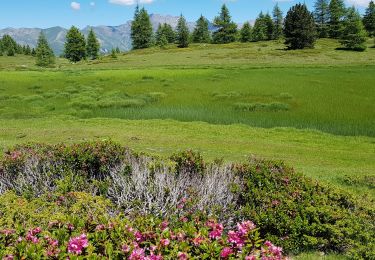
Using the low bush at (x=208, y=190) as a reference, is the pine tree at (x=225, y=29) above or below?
above

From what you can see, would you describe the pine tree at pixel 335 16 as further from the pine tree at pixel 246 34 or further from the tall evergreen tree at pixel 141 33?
the tall evergreen tree at pixel 141 33

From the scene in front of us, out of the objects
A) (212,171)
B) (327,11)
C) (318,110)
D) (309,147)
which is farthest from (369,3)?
(212,171)

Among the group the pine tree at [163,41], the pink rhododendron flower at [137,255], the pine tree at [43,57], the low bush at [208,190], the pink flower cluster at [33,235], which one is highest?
the pine tree at [163,41]

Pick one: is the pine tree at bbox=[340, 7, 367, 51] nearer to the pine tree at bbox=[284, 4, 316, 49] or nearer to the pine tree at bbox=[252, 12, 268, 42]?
the pine tree at bbox=[284, 4, 316, 49]

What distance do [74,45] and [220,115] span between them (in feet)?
272

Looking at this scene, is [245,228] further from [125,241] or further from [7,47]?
[7,47]

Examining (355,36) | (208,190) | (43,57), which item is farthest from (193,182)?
(43,57)

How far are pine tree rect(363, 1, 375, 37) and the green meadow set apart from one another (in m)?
64.7

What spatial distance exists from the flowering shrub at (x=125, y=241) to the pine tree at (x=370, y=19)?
10829cm

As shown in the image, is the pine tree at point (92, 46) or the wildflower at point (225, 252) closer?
the wildflower at point (225, 252)

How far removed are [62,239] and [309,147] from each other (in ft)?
52.5

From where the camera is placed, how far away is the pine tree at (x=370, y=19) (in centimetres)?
10259

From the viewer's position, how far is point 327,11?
114m

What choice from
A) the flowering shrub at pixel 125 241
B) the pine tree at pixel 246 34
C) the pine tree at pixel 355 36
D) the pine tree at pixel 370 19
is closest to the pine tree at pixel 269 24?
the pine tree at pixel 246 34
